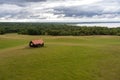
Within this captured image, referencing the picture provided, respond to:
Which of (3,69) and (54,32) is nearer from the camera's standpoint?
(3,69)

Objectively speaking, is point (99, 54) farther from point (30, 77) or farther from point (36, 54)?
point (30, 77)

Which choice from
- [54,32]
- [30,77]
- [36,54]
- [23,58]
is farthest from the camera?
[54,32]

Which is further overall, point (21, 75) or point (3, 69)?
point (3, 69)

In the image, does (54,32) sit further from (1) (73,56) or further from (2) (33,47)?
(1) (73,56)

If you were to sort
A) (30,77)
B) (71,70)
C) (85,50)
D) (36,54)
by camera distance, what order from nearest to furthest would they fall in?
(30,77) < (71,70) < (36,54) < (85,50)

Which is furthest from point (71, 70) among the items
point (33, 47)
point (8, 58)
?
point (33, 47)

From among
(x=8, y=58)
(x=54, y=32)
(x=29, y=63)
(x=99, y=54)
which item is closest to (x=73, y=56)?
(x=99, y=54)

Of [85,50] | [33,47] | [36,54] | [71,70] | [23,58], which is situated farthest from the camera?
[33,47]

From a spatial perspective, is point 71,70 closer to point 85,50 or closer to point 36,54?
point 36,54

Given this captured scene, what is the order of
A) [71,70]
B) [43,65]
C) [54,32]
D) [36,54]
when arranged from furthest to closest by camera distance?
[54,32], [36,54], [43,65], [71,70]
